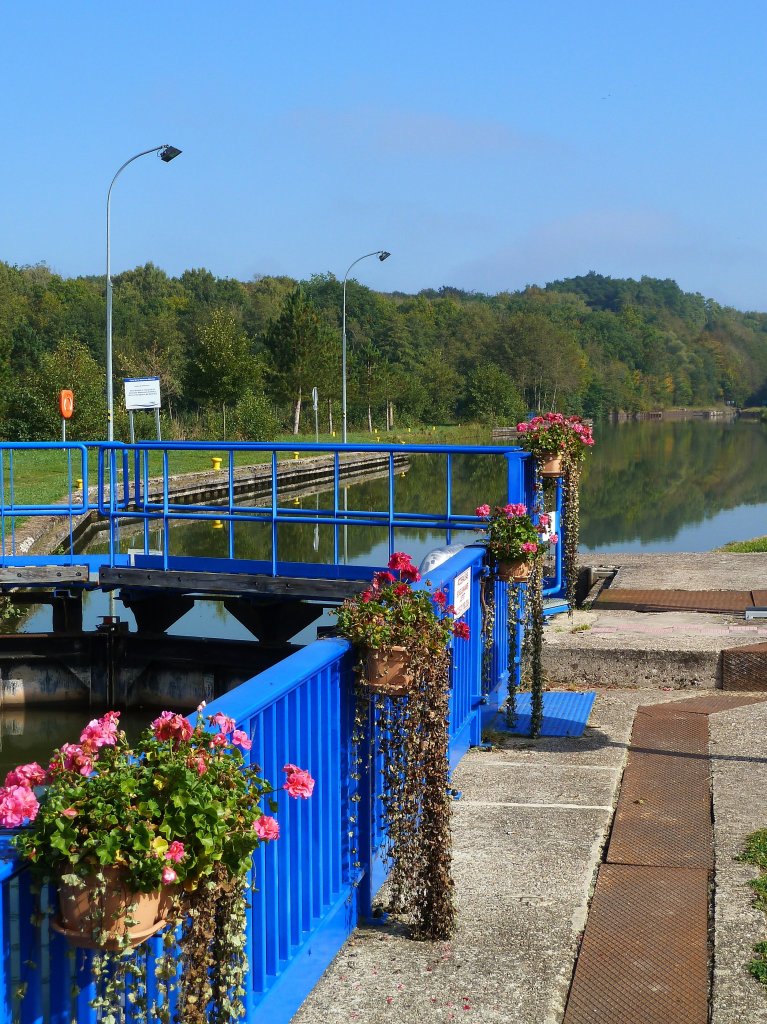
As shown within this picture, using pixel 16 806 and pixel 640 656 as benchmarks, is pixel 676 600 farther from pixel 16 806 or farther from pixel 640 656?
pixel 16 806

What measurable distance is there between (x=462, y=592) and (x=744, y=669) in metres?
3.36

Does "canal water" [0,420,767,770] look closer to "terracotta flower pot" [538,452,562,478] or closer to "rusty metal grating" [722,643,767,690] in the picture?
"terracotta flower pot" [538,452,562,478]

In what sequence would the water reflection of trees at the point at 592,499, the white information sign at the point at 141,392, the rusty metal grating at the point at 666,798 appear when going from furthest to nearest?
the white information sign at the point at 141,392 → the water reflection of trees at the point at 592,499 → the rusty metal grating at the point at 666,798

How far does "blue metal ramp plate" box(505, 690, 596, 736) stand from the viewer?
7938mm

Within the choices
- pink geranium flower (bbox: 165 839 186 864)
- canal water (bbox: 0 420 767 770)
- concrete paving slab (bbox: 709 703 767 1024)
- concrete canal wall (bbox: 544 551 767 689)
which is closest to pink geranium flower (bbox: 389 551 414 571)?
concrete paving slab (bbox: 709 703 767 1024)

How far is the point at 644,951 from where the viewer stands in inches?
175

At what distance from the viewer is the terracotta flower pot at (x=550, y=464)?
10.5 meters

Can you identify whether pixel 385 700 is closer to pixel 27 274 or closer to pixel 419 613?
pixel 419 613

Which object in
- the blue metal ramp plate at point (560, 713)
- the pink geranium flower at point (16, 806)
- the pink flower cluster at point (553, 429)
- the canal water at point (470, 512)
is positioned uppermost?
the pink flower cluster at point (553, 429)

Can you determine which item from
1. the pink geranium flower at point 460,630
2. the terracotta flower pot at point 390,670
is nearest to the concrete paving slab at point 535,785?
the pink geranium flower at point 460,630

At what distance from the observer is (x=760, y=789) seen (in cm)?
638

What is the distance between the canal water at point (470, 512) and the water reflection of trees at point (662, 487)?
5 centimetres

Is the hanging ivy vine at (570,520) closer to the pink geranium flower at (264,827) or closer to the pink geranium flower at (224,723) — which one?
the pink geranium flower at (224,723)

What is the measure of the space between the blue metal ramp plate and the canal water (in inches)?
265
